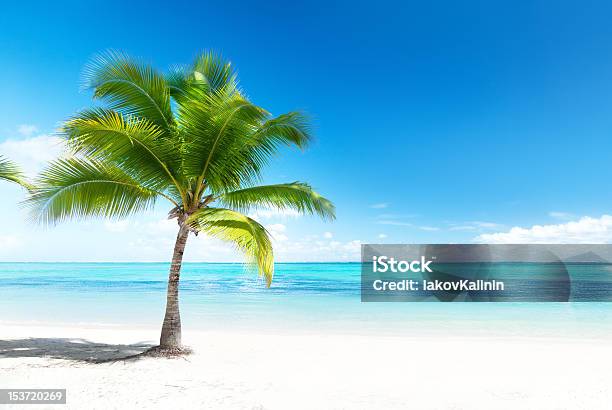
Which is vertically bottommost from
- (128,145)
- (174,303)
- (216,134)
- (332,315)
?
(332,315)

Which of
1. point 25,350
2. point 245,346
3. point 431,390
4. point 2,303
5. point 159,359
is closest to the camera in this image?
point 431,390

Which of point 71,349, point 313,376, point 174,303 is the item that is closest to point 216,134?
point 174,303

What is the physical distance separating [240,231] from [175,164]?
157cm

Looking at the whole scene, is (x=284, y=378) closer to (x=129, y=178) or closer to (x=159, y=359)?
(x=159, y=359)

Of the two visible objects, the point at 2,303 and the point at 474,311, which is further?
the point at 2,303

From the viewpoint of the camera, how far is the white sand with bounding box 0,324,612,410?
527cm

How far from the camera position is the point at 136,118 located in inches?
274

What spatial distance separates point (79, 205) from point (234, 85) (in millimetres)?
3274

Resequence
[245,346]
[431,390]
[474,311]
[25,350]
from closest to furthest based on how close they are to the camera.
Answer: [431,390] < [25,350] < [245,346] < [474,311]

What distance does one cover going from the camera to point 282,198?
25.0ft

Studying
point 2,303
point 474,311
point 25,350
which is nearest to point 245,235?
point 25,350

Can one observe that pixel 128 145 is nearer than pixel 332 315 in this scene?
Yes

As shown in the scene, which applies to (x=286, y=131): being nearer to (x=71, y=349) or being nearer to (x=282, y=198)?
(x=282, y=198)

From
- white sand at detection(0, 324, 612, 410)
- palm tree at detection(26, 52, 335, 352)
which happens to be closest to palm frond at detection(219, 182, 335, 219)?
palm tree at detection(26, 52, 335, 352)
